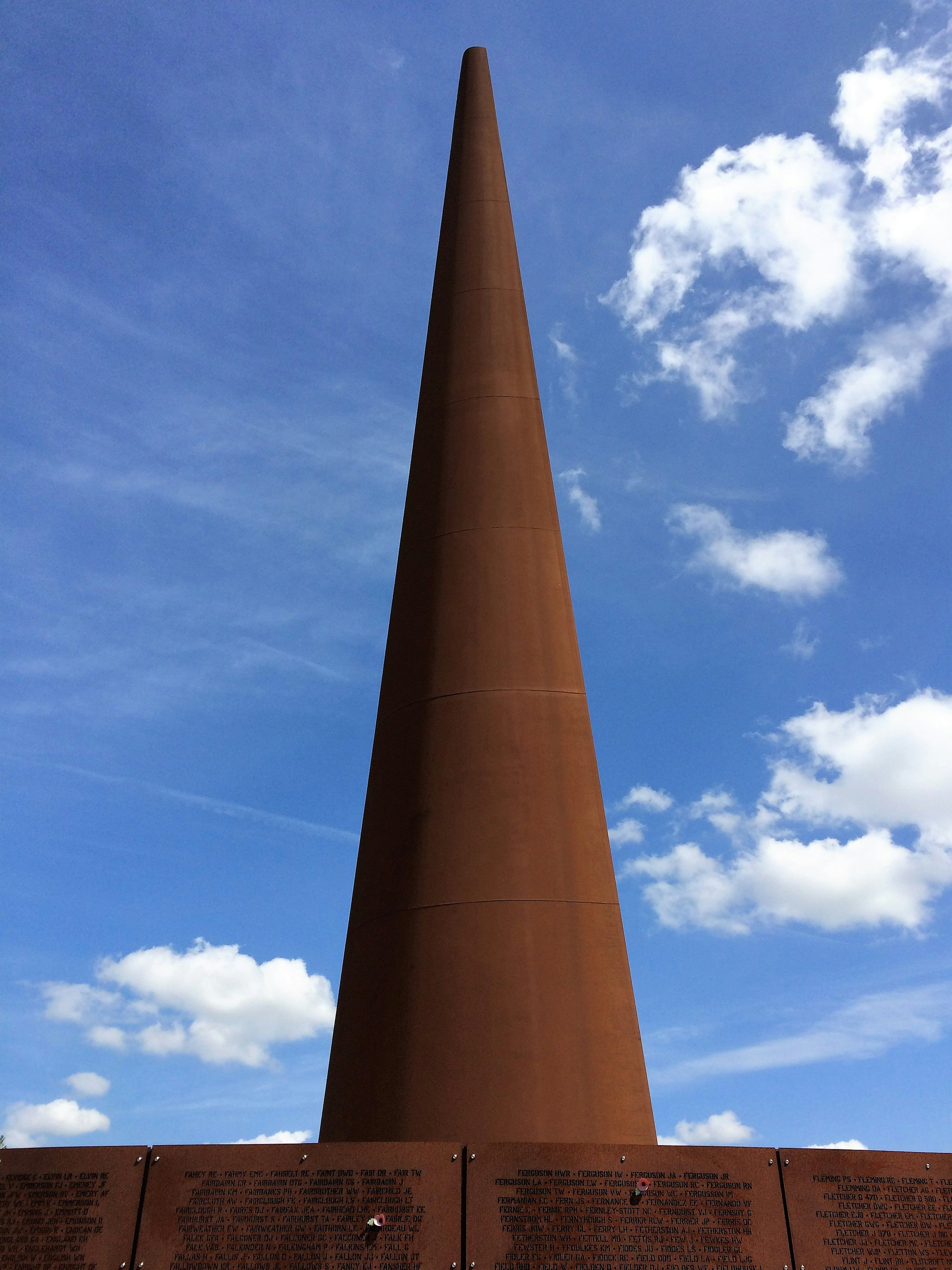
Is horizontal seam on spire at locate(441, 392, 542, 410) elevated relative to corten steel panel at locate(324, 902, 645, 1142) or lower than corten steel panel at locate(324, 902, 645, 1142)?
elevated

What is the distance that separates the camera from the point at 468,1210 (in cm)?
591

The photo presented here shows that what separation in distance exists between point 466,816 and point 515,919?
91cm

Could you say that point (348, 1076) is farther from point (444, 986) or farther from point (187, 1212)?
point (187, 1212)

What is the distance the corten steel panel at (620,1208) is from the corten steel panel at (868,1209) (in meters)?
0.15

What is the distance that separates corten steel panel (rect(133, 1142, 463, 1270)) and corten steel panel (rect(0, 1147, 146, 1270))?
10cm

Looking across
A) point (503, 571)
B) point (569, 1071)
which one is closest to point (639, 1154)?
point (569, 1071)

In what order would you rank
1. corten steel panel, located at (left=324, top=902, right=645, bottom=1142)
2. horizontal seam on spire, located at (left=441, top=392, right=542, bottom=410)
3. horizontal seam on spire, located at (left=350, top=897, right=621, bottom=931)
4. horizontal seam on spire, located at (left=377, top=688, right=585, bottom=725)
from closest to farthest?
corten steel panel, located at (left=324, top=902, right=645, bottom=1142)
horizontal seam on spire, located at (left=350, top=897, right=621, bottom=931)
horizontal seam on spire, located at (left=377, top=688, right=585, bottom=725)
horizontal seam on spire, located at (left=441, top=392, right=542, bottom=410)

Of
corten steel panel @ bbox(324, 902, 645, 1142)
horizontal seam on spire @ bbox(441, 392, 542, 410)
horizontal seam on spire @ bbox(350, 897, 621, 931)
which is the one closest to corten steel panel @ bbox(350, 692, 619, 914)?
horizontal seam on spire @ bbox(350, 897, 621, 931)

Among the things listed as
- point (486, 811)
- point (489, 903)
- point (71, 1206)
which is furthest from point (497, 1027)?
point (71, 1206)

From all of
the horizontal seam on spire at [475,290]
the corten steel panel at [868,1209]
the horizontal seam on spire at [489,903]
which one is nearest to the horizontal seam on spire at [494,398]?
the horizontal seam on spire at [475,290]

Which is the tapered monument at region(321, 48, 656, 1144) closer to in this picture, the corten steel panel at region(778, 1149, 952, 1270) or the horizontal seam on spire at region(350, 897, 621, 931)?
the horizontal seam on spire at region(350, 897, 621, 931)

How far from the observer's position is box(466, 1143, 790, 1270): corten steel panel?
5.82 m

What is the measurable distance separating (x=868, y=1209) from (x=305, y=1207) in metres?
3.26

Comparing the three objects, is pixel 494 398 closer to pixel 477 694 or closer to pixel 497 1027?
pixel 477 694
